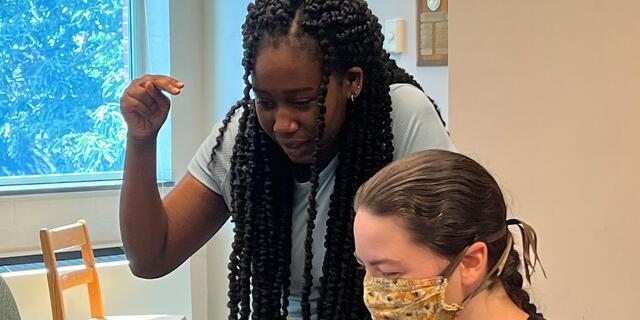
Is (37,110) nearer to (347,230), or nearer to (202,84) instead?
(202,84)

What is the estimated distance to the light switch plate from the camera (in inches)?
84.0

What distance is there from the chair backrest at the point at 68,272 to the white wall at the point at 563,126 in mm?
1499

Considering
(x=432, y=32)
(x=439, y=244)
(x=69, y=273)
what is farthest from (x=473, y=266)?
(x=69, y=273)

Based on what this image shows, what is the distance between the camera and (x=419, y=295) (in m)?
1.03

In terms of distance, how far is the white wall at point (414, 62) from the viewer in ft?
6.64

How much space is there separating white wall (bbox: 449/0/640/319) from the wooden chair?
1498 mm

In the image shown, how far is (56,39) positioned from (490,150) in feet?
7.27

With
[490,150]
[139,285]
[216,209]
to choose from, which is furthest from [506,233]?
[139,285]

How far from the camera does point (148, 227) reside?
1.31 m

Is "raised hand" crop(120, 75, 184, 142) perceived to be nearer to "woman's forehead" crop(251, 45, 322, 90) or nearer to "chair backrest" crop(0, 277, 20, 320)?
"woman's forehead" crop(251, 45, 322, 90)

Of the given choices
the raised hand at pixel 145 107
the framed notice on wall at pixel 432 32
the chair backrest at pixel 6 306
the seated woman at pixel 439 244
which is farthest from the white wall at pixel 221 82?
the seated woman at pixel 439 244

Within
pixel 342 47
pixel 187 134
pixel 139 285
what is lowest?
pixel 139 285

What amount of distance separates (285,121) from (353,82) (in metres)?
0.14

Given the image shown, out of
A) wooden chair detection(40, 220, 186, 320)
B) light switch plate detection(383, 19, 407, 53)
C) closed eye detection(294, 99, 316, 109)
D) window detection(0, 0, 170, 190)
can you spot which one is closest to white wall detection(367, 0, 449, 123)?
light switch plate detection(383, 19, 407, 53)
